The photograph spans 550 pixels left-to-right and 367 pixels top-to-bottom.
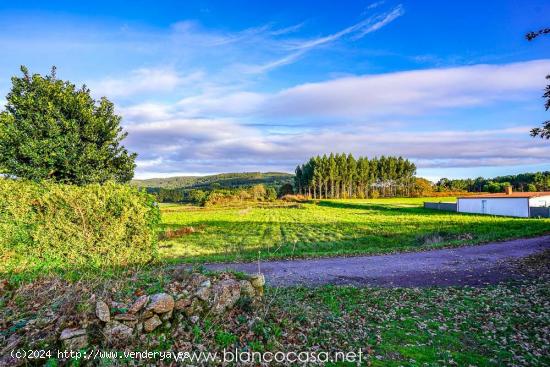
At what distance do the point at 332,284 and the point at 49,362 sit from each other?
9596mm

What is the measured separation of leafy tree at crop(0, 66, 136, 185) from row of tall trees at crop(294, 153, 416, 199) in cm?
10813

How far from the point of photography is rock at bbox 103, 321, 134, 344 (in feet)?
20.0

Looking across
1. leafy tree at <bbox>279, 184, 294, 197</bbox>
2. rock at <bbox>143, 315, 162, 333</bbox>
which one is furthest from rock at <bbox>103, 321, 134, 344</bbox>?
leafy tree at <bbox>279, 184, 294, 197</bbox>

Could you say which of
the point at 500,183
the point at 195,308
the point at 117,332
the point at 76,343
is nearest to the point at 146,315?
A: the point at 117,332

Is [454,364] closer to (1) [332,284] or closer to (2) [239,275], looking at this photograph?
(2) [239,275]

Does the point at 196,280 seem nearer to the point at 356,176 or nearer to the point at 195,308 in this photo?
the point at 195,308

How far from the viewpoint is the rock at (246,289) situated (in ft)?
27.4

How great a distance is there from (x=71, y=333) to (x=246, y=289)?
152 inches

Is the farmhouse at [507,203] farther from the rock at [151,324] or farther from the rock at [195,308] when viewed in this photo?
the rock at [151,324]

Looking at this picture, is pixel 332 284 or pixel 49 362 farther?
pixel 332 284

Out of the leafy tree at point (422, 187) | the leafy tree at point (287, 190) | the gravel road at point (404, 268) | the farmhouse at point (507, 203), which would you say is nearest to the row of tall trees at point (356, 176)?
the leafy tree at point (422, 187)

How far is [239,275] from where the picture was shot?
29.7 ft

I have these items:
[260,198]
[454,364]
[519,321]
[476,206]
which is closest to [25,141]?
[454,364]

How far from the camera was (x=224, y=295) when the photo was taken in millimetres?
7754
